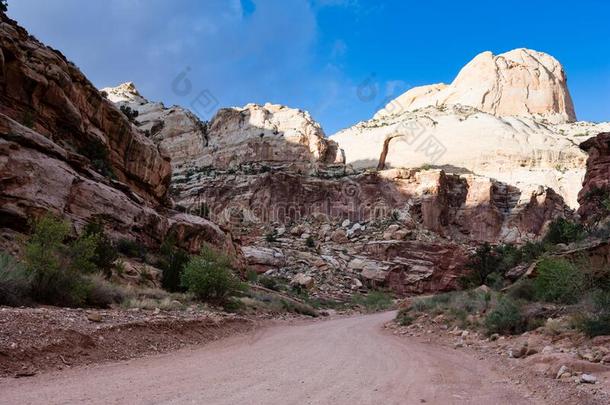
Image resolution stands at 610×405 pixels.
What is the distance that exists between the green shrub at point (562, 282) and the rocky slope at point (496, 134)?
5362cm

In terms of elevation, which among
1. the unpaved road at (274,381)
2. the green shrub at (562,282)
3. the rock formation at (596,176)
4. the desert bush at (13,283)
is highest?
the rock formation at (596,176)

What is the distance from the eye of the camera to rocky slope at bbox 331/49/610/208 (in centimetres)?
6888

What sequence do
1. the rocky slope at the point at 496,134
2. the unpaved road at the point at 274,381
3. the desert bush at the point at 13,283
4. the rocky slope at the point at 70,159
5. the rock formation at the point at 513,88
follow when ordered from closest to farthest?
the unpaved road at the point at 274,381 < the desert bush at the point at 13,283 < the rocky slope at the point at 70,159 < the rocky slope at the point at 496,134 < the rock formation at the point at 513,88

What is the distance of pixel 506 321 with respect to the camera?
10312 millimetres

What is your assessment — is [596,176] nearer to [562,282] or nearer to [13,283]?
[562,282]

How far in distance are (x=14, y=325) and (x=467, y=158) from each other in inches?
2820

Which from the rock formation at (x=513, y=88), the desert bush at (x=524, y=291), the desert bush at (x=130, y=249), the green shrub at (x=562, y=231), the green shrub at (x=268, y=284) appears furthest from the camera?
the rock formation at (x=513, y=88)

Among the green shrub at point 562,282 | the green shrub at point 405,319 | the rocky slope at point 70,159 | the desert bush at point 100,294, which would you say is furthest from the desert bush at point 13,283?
the green shrub at point 405,319

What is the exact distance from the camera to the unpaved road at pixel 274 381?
15.7 feet

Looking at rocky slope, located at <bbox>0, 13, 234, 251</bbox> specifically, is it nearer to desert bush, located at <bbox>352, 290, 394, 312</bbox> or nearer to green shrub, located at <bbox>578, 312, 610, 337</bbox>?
desert bush, located at <bbox>352, 290, 394, 312</bbox>

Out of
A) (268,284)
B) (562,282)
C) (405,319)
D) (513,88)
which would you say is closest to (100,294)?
(405,319)

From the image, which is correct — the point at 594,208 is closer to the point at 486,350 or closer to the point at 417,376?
the point at 486,350

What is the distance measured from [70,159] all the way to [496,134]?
6876cm

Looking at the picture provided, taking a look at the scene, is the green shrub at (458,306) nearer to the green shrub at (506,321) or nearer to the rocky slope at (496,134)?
the green shrub at (506,321)
